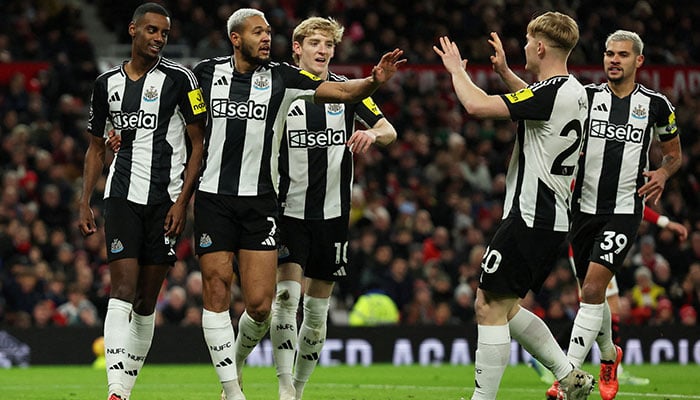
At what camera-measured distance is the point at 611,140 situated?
980cm

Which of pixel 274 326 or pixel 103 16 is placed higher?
pixel 103 16

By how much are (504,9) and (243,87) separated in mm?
17739

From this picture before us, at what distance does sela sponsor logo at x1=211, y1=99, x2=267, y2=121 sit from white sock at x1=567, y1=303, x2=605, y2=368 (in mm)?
2893

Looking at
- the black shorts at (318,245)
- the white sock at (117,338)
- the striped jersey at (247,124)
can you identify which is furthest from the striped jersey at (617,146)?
the white sock at (117,338)

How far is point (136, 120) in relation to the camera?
809cm

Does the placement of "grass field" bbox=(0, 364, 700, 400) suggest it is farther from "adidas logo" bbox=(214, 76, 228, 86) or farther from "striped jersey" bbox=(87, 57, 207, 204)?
"adidas logo" bbox=(214, 76, 228, 86)

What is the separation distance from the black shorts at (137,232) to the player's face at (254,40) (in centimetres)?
111

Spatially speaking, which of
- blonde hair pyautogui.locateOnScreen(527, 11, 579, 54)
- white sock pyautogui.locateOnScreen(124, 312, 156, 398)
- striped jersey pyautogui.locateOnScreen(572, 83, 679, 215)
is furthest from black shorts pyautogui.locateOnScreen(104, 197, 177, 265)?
striped jersey pyautogui.locateOnScreen(572, 83, 679, 215)

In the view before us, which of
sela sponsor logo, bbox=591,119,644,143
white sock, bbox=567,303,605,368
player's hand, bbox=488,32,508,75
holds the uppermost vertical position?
player's hand, bbox=488,32,508,75

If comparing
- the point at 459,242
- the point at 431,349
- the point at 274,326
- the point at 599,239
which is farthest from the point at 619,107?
the point at 459,242

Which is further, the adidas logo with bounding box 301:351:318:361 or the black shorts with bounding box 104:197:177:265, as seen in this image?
the adidas logo with bounding box 301:351:318:361

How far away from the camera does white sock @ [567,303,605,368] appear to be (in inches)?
353

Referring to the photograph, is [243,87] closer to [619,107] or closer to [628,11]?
[619,107]

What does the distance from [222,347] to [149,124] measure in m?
1.54
